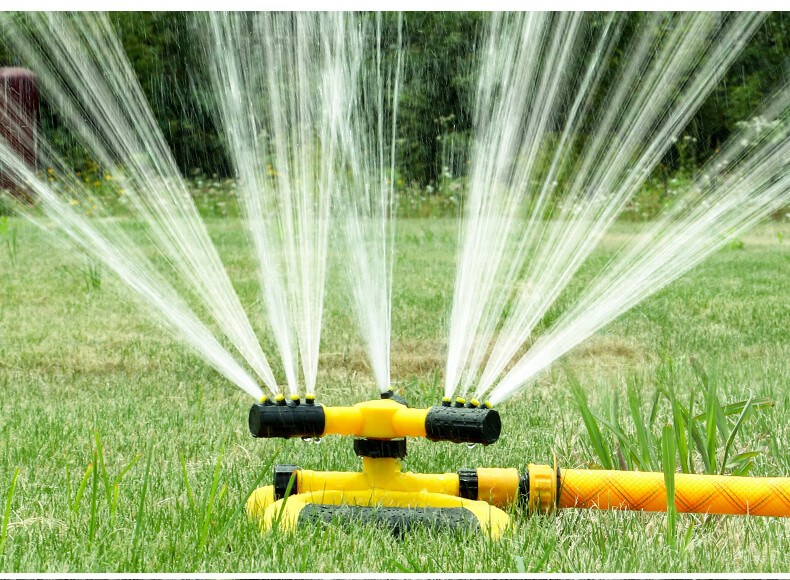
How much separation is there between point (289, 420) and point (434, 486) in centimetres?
40

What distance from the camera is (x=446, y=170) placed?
1182cm

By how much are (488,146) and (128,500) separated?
Result: 2.07 m

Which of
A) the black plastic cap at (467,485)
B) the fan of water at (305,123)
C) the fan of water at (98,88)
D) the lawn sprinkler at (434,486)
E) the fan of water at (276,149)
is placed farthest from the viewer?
the fan of water at (98,88)

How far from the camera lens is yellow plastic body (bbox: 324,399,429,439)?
2.09 m

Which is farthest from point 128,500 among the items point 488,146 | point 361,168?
point 361,168

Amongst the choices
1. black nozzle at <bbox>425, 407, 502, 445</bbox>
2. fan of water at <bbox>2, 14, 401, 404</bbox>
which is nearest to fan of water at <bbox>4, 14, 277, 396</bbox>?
fan of water at <bbox>2, 14, 401, 404</bbox>

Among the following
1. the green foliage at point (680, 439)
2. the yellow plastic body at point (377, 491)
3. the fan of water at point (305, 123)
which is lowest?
the yellow plastic body at point (377, 491)

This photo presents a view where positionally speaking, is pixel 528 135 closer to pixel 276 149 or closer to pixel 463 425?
pixel 276 149

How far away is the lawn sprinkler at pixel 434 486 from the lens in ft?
6.70

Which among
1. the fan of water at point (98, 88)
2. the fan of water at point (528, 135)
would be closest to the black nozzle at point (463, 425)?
the fan of water at point (528, 135)

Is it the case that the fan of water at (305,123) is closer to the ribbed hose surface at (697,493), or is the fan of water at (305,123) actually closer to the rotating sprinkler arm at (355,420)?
the rotating sprinkler arm at (355,420)

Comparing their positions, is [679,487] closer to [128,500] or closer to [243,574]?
[243,574]

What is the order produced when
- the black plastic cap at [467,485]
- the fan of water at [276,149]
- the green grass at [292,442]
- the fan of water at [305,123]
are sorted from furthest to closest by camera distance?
the fan of water at [276,149] → the fan of water at [305,123] → the black plastic cap at [467,485] → the green grass at [292,442]

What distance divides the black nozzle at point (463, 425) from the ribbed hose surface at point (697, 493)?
312 mm
